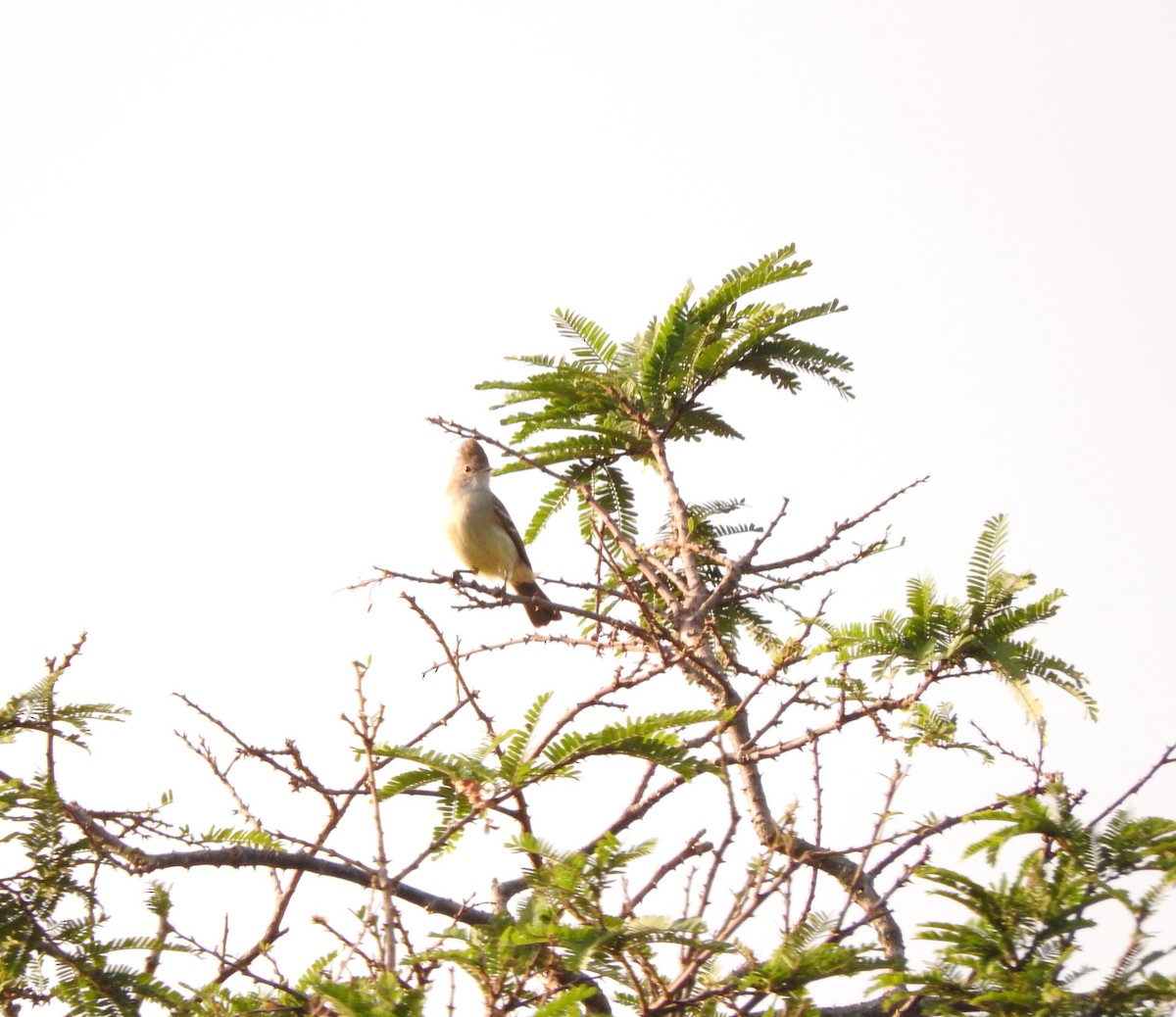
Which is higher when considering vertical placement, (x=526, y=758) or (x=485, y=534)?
(x=485, y=534)

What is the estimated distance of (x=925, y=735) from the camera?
18.2 feet

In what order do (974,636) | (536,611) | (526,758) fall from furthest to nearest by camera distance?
(536,611) → (974,636) → (526,758)

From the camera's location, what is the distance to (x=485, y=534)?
10781 millimetres

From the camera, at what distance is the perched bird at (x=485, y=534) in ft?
35.2

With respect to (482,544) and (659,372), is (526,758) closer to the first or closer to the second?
(659,372)

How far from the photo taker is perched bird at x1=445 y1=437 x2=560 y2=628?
1074cm

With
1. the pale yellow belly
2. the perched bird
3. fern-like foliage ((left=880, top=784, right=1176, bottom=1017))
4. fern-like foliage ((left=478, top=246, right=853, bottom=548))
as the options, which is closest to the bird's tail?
the perched bird

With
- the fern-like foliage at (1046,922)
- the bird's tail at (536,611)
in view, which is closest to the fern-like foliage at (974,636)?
the fern-like foliage at (1046,922)

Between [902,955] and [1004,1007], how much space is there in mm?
1479

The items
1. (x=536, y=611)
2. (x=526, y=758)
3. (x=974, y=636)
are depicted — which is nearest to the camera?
(x=526, y=758)

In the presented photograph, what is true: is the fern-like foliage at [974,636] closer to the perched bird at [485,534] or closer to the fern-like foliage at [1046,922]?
the fern-like foliage at [1046,922]

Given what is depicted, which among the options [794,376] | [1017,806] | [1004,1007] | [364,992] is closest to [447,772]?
[364,992]

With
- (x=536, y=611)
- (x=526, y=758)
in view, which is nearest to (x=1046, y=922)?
(x=526, y=758)

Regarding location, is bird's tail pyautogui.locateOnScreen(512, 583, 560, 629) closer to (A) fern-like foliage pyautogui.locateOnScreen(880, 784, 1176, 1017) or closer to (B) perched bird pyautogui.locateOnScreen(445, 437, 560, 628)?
(B) perched bird pyautogui.locateOnScreen(445, 437, 560, 628)
